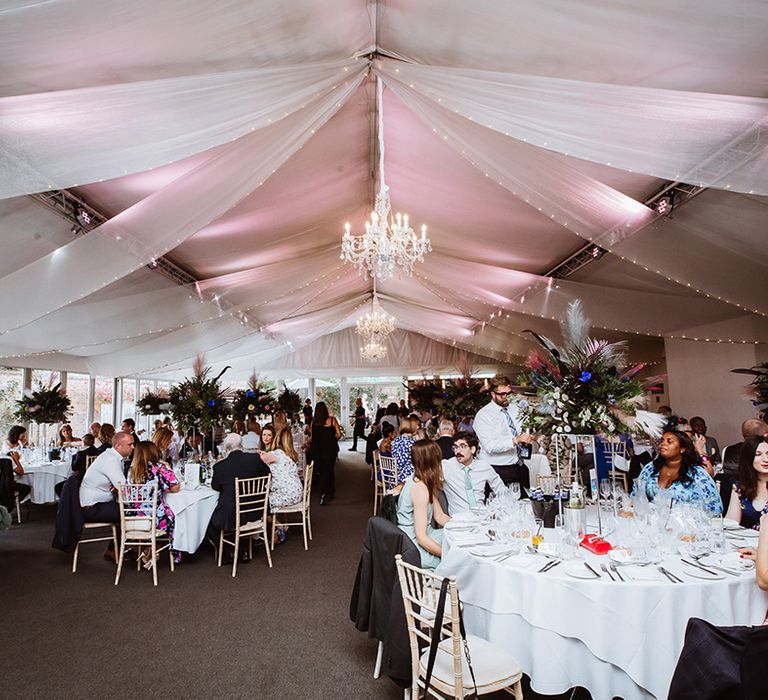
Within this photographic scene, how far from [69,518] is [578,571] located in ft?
15.7

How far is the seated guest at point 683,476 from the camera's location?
347 centimetres

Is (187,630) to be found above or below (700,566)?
below

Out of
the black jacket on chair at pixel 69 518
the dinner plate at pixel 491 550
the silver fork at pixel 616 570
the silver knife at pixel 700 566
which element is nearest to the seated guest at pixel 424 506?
the dinner plate at pixel 491 550

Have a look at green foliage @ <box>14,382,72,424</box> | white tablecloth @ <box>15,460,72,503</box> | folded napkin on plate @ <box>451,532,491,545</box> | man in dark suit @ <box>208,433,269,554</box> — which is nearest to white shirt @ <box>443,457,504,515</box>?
folded napkin on plate @ <box>451,532,491,545</box>

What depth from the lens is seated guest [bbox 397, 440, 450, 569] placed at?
132 inches

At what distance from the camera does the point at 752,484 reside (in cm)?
324

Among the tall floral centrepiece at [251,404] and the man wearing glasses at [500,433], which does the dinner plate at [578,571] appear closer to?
the man wearing glasses at [500,433]

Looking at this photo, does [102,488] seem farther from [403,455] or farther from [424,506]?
[424,506]

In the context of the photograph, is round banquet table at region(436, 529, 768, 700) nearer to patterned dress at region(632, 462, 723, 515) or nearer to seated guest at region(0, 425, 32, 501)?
patterned dress at region(632, 462, 723, 515)

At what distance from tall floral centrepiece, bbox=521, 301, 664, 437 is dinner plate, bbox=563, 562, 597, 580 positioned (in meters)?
0.93

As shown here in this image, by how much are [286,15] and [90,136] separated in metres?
1.25

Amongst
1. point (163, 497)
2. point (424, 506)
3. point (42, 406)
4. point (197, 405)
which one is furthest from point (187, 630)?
point (42, 406)

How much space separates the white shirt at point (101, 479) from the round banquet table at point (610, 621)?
4.22m

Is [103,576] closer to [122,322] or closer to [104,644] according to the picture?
[104,644]
